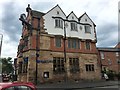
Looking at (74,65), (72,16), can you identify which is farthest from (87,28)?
(74,65)

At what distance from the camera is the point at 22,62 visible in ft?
89.3

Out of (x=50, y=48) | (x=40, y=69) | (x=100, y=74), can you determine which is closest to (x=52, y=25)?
(x=50, y=48)

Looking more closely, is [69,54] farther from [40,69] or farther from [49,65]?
[40,69]

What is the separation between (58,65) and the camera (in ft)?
88.3

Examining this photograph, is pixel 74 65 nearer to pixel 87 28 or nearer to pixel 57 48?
pixel 57 48

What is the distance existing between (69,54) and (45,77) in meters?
6.26

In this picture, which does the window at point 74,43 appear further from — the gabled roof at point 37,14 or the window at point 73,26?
the gabled roof at point 37,14

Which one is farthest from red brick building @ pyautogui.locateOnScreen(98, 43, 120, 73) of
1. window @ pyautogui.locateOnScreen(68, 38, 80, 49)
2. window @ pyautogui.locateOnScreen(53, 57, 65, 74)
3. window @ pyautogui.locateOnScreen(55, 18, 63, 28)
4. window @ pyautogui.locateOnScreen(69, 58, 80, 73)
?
window @ pyautogui.locateOnScreen(53, 57, 65, 74)

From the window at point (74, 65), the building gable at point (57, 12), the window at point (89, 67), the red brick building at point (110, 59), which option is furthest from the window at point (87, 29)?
the red brick building at point (110, 59)

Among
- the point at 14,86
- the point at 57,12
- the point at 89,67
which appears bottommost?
the point at 89,67

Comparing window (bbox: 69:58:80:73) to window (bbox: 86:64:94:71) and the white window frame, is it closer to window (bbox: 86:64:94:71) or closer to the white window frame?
window (bbox: 86:64:94:71)

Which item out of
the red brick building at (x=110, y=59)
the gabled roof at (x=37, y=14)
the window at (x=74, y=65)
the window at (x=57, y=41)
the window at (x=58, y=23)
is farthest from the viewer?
the red brick building at (x=110, y=59)

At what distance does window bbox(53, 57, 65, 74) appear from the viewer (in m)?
26.4

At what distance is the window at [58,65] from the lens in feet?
86.7
